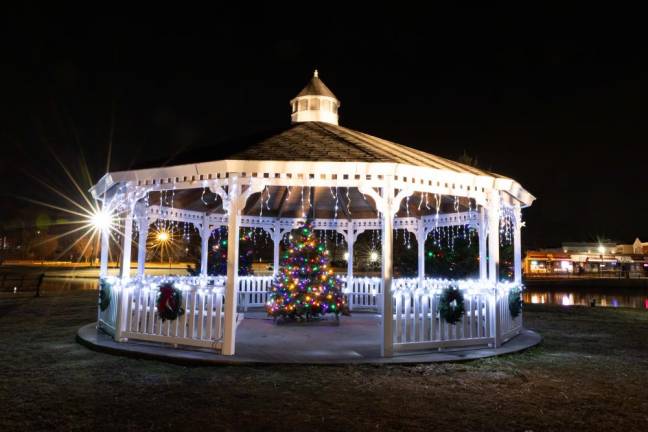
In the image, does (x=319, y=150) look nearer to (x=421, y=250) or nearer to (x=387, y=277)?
(x=387, y=277)

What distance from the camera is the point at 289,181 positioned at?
26.0ft

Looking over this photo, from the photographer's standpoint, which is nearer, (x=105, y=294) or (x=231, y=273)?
(x=231, y=273)

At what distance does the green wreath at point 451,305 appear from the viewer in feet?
26.8

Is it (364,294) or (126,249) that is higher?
(126,249)

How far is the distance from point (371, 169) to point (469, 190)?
2.05m

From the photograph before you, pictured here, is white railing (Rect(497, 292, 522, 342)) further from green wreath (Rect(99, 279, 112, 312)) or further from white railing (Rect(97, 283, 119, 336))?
green wreath (Rect(99, 279, 112, 312))

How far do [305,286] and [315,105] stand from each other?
4364 mm

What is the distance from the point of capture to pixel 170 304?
8.08 meters

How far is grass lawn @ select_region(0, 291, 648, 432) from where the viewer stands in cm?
465

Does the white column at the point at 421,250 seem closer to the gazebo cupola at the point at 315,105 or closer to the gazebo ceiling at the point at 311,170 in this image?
the gazebo cupola at the point at 315,105

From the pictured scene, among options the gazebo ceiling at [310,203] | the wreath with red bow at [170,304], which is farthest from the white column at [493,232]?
the wreath with red bow at [170,304]

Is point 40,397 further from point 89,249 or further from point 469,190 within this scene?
point 89,249

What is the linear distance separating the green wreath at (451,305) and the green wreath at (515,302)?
193 cm

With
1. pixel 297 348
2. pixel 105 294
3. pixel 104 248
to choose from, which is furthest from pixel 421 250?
pixel 105 294
